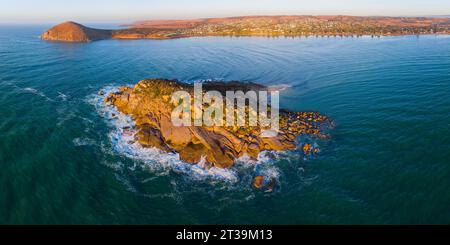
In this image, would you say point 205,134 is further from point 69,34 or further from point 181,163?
point 69,34

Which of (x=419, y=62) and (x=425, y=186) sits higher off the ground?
(x=419, y=62)

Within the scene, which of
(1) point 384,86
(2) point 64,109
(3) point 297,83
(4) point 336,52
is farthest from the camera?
(4) point 336,52

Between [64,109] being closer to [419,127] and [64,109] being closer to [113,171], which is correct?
[113,171]

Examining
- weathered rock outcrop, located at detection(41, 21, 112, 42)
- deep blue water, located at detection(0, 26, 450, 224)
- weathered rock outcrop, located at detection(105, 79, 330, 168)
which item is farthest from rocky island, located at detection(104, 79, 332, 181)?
weathered rock outcrop, located at detection(41, 21, 112, 42)

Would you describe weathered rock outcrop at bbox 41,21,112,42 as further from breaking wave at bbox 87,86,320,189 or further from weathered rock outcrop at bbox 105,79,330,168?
breaking wave at bbox 87,86,320,189

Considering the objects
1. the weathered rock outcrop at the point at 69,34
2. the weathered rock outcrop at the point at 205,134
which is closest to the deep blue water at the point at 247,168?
the weathered rock outcrop at the point at 205,134

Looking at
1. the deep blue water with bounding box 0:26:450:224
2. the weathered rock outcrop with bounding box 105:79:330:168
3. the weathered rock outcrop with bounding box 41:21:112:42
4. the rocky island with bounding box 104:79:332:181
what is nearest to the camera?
the deep blue water with bounding box 0:26:450:224

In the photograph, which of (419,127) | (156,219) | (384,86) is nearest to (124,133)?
(156,219)

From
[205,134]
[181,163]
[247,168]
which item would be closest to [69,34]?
[205,134]
